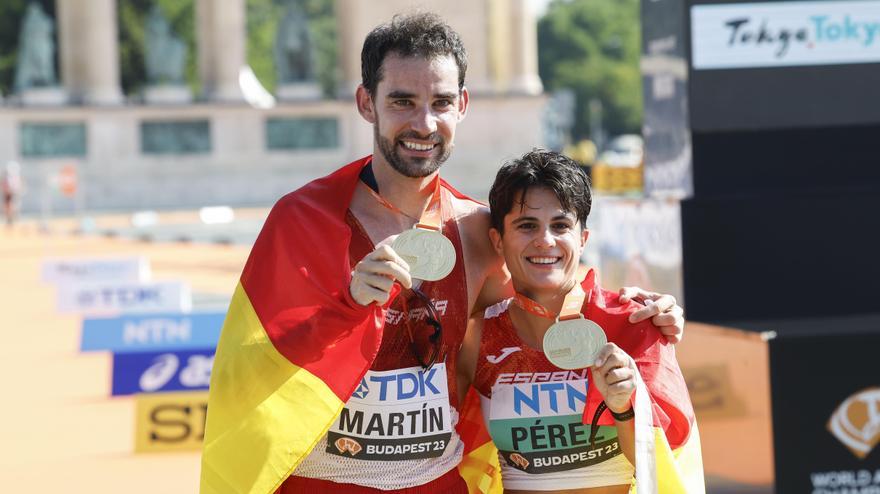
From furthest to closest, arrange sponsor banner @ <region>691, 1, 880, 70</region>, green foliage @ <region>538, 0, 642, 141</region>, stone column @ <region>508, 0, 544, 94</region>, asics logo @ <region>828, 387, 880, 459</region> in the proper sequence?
1. green foliage @ <region>538, 0, 642, 141</region>
2. stone column @ <region>508, 0, 544, 94</region>
3. sponsor banner @ <region>691, 1, 880, 70</region>
4. asics logo @ <region>828, 387, 880, 459</region>

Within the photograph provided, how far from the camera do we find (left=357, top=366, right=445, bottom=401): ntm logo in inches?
166

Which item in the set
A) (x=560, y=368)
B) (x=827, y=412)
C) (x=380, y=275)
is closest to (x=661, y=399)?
(x=560, y=368)

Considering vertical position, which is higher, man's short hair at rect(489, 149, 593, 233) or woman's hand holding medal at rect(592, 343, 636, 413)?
man's short hair at rect(489, 149, 593, 233)

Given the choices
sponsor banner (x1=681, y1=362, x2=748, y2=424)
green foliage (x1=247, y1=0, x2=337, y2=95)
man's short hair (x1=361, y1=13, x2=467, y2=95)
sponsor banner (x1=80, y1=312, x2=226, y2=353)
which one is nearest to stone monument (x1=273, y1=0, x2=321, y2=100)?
green foliage (x1=247, y1=0, x2=337, y2=95)

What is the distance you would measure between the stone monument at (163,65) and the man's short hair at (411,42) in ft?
146

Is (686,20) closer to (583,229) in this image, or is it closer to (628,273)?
(628,273)

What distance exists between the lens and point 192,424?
10.6m

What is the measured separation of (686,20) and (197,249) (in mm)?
23560

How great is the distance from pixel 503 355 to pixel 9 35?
61.9 m

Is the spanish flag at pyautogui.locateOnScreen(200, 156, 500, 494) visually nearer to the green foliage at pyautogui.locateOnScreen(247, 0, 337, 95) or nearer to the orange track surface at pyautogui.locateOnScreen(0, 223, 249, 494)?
the orange track surface at pyautogui.locateOnScreen(0, 223, 249, 494)

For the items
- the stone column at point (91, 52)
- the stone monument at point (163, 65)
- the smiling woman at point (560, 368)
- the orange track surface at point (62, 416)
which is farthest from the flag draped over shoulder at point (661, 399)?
the stone monument at point (163, 65)

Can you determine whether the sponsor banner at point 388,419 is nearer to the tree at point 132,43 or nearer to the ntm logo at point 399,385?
the ntm logo at point 399,385

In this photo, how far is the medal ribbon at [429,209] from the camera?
171 inches

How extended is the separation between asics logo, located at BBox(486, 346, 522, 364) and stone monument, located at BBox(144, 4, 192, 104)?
146 ft
